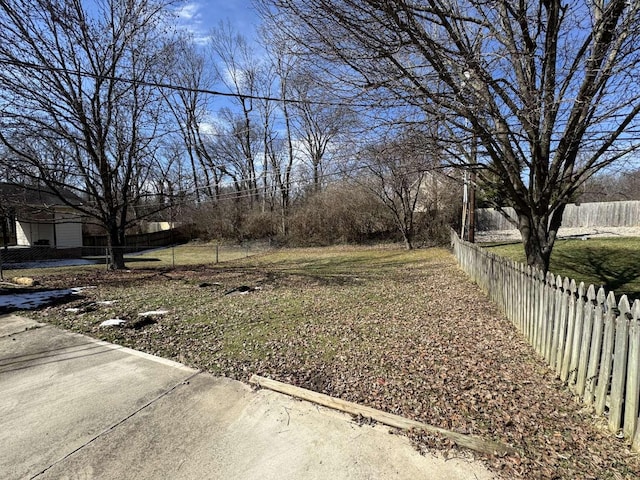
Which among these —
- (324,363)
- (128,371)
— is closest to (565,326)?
(324,363)

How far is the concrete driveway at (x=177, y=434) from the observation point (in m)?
2.12

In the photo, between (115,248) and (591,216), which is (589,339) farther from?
(591,216)

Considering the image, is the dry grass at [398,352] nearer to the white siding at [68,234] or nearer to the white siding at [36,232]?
the white siding at [68,234]

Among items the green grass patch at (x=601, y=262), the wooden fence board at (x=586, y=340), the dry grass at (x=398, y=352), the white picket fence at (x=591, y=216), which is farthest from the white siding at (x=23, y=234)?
the white picket fence at (x=591, y=216)

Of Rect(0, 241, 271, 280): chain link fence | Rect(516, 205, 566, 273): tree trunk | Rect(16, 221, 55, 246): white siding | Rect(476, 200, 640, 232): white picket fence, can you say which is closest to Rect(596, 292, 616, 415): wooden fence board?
Rect(516, 205, 566, 273): tree trunk

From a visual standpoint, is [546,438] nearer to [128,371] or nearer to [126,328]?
[128,371]

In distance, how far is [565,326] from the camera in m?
3.20

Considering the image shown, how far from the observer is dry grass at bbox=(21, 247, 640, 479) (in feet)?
7.76

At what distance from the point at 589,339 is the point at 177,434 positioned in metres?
3.43

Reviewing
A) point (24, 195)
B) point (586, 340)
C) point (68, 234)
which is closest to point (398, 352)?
point (586, 340)

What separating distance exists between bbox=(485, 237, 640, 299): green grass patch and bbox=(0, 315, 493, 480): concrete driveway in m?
7.07

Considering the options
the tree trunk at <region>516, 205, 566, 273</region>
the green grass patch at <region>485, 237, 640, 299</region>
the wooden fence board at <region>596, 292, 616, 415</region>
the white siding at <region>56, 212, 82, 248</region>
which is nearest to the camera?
the wooden fence board at <region>596, 292, 616, 415</region>

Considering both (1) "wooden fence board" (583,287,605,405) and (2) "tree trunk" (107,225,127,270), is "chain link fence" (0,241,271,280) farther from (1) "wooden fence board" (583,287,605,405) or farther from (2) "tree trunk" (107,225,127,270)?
(1) "wooden fence board" (583,287,605,405)

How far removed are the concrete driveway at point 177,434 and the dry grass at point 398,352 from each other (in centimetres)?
33
